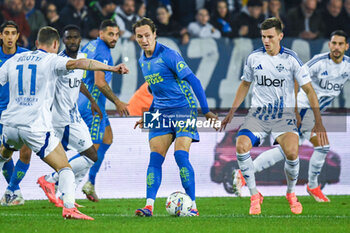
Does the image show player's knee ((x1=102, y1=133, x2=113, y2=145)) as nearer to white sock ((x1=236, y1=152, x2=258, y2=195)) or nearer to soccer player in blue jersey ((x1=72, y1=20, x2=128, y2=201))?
soccer player in blue jersey ((x1=72, y1=20, x2=128, y2=201))

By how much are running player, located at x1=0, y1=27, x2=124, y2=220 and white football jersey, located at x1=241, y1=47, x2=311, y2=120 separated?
8.34ft

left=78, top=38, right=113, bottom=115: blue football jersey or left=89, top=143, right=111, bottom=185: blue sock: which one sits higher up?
left=78, top=38, right=113, bottom=115: blue football jersey

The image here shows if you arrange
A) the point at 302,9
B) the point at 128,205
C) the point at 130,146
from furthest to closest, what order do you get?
the point at 302,9 → the point at 130,146 → the point at 128,205

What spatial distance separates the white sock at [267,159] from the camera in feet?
34.5

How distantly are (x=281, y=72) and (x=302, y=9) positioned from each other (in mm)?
6960

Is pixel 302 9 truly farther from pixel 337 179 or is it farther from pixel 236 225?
pixel 236 225

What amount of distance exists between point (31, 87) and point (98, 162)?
332 centimetres

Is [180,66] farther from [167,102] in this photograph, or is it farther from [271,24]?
[271,24]

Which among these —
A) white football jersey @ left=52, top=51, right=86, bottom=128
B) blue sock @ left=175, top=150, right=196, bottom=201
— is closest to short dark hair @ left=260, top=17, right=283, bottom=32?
blue sock @ left=175, top=150, right=196, bottom=201

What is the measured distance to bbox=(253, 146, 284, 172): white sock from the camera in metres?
10.5

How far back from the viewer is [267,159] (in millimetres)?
10531

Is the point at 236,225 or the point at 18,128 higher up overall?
the point at 18,128

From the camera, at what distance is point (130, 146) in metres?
11.3

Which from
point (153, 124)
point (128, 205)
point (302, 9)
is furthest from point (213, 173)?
point (302, 9)
